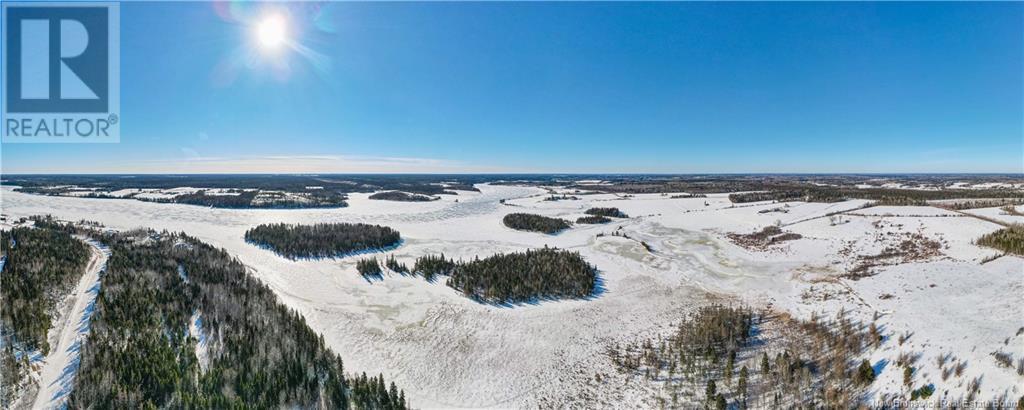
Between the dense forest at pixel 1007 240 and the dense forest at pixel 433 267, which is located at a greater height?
the dense forest at pixel 1007 240

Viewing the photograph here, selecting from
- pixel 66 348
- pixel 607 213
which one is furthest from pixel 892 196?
pixel 66 348

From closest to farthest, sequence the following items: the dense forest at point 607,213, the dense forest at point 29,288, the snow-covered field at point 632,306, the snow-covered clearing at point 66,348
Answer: the snow-covered clearing at point 66,348, the dense forest at point 29,288, the snow-covered field at point 632,306, the dense forest at point 607,213

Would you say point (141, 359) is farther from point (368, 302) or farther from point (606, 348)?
point (606, 348)

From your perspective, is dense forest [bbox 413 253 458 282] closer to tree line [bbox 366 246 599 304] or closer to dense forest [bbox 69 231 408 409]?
tree line [bbox 366 246 599 304]

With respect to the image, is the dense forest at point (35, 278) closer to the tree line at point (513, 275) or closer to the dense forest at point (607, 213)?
the tree line at point (513, 275)

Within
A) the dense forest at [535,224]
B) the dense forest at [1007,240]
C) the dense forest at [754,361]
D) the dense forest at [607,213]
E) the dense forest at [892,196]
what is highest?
the dense forest at [892,196]

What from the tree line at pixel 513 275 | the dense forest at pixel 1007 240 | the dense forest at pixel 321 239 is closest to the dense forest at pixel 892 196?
the dense forest at pixel 1007 240

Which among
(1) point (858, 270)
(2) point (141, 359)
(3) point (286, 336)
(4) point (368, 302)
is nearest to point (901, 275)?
(1) point (858, 270)
